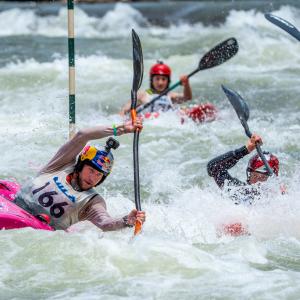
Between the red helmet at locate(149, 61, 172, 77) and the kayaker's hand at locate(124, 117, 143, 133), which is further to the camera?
the red helmet at locate(149, 61, 172, 77)

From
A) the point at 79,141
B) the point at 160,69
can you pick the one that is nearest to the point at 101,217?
the point at 79,141

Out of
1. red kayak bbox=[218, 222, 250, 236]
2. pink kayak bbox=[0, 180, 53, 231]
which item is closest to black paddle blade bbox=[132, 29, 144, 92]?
red kayak bbox=[218, 222, 250, 236]

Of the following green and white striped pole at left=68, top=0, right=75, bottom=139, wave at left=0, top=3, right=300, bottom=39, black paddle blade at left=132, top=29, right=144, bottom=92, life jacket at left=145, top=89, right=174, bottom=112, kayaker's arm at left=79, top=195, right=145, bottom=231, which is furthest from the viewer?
wave at left=0, top=3, right=300, bottom=39

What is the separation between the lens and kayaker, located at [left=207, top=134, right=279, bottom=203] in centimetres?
628

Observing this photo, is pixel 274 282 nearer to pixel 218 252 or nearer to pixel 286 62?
pixel 218 252

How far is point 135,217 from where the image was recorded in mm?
5102

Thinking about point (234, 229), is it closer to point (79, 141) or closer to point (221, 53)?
point (79, 141)

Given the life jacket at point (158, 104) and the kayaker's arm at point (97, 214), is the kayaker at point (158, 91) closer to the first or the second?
the life jacket at point (158, 104)

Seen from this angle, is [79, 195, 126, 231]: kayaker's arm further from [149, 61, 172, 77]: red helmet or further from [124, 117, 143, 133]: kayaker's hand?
[149, 61, 172, 77]: red helmet

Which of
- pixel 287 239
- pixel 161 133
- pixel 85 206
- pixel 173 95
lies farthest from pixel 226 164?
pixel 173 95

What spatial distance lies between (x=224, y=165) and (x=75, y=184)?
1.40 m

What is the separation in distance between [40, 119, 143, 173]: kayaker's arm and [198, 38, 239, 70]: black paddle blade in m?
3.33

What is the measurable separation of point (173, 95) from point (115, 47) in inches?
265

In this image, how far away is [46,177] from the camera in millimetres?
5477
